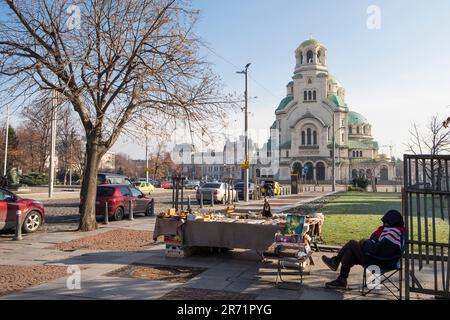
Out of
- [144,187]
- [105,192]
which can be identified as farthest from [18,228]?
[144,187]

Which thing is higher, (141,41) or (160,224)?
(141,41)

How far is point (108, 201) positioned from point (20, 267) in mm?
9149

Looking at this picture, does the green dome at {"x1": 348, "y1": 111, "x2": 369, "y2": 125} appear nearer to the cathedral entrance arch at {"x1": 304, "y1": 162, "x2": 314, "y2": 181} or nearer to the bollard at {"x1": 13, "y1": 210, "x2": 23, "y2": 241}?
the cathedral entrance arch at {"x1": 304, "y1": 162, "x2": 314, "y2": 181}

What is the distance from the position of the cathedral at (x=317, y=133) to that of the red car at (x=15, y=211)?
277 feet

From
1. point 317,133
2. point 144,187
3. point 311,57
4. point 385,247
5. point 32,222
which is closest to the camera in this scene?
point 385,247

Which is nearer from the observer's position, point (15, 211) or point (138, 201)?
point (15, 211)

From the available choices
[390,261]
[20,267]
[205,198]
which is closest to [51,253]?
[20,267]

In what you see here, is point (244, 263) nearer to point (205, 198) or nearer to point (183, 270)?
point (183, 270)

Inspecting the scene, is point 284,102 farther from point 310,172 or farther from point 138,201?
point 138,201

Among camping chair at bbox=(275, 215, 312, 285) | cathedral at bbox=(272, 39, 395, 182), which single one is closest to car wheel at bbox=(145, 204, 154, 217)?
camping chair at bbox=(275, 215, 312, 285)

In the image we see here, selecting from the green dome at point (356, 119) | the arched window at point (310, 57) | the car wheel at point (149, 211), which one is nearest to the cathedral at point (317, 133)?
the arched window at point (310, 57)

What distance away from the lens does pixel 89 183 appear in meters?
14.6

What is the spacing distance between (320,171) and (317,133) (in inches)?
354

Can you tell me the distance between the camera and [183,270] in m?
8.55
